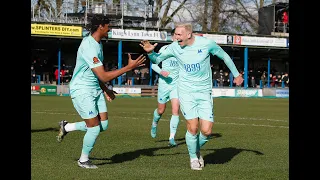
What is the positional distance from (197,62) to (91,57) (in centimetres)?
179

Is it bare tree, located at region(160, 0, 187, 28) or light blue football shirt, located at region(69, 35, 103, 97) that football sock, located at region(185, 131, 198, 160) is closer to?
light blue football shirt, located at region(69, 35, 103, 97)

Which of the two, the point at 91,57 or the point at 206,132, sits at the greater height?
the point at 91,57

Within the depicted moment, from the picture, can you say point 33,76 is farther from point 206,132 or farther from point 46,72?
point 206,132

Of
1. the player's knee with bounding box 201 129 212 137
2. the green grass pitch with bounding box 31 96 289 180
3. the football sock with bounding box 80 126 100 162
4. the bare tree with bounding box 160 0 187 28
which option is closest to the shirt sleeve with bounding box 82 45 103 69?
the football sock with bounding box 80 126 100 162

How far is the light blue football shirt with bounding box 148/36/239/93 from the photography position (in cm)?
901

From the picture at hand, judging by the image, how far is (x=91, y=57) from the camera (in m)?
8.46

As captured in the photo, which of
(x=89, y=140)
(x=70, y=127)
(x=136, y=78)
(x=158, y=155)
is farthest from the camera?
(x=136, y=78)

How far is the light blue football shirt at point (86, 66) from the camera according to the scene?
27.9 feet

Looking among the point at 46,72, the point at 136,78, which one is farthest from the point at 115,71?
the point at 136,78

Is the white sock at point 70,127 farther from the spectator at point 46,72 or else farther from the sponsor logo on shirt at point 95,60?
the spectator at point 46,72

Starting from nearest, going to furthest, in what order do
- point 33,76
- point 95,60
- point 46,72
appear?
point 95,60, point 33,76, point 46,72

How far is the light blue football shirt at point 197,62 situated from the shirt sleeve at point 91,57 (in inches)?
57.3
